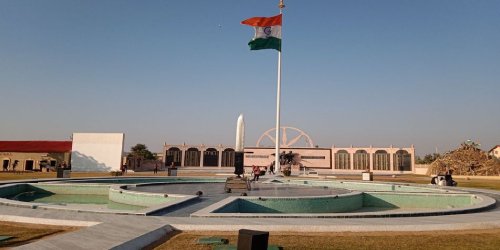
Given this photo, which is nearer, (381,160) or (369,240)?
(369,240)

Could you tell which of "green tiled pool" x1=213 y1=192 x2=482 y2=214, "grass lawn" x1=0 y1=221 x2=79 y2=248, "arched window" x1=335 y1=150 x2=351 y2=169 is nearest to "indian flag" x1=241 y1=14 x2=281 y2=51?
"green tiled pool" x1=213 y1=192 x2=482 y2=214

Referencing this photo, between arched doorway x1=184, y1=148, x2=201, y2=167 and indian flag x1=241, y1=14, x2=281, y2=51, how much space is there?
156 ft

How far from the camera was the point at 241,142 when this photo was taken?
60.4 feet

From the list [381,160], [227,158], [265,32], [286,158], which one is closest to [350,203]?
[265,32]

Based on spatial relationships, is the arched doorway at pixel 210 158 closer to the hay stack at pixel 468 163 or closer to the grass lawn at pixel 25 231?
the hay stack at pixel 468 163

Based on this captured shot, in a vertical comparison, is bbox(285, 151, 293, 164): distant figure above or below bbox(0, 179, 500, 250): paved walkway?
above

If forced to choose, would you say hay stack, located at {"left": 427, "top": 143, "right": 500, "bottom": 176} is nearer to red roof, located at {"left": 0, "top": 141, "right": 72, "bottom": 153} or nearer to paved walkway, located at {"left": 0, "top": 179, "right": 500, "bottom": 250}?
paved walkway, located at {"left": 0, "top": 179, "right": 500, "bottom": 250}

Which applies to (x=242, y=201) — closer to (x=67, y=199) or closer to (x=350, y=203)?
(x=350, y=203)

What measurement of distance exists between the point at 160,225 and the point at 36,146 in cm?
5782

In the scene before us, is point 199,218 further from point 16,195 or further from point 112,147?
point 112,147

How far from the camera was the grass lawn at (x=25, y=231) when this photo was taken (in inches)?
287

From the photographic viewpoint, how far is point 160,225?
835 cm

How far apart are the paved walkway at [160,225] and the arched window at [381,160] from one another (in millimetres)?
68780

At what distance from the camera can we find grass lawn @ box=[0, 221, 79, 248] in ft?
23.9
